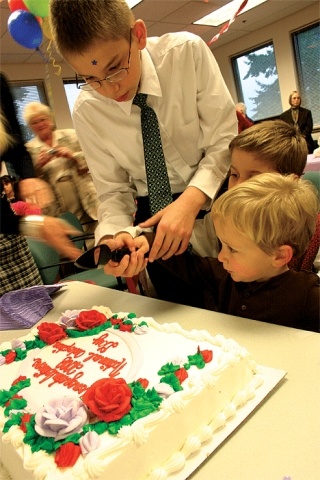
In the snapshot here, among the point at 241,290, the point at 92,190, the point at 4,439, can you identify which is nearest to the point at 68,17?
the point at 241,290

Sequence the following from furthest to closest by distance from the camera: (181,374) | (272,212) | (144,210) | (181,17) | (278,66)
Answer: (278,66) → (181,17) → (144,210) → (272,212) → (181,374)

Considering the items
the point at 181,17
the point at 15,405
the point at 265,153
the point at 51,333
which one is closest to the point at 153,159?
the point at 265,153

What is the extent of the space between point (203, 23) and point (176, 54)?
563 centimetres

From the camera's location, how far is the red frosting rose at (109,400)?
67 centimetres

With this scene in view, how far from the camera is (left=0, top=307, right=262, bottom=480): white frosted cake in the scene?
617 mm

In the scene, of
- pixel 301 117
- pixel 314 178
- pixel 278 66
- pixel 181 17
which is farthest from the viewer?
pixel 278 66

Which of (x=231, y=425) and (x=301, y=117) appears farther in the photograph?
(x=301, y=117)

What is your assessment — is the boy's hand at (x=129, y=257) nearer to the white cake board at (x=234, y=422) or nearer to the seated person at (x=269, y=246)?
the seated person at (x=269, y=246)

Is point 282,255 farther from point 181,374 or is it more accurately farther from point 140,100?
point 140,100

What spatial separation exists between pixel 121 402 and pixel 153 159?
0.84m

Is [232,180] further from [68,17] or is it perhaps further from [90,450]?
[90,450]

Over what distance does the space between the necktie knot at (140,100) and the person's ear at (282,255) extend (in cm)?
63

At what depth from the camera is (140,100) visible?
1312 mm

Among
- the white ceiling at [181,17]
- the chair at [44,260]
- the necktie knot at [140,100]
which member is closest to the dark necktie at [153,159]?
the necktie knot at [140,100]
